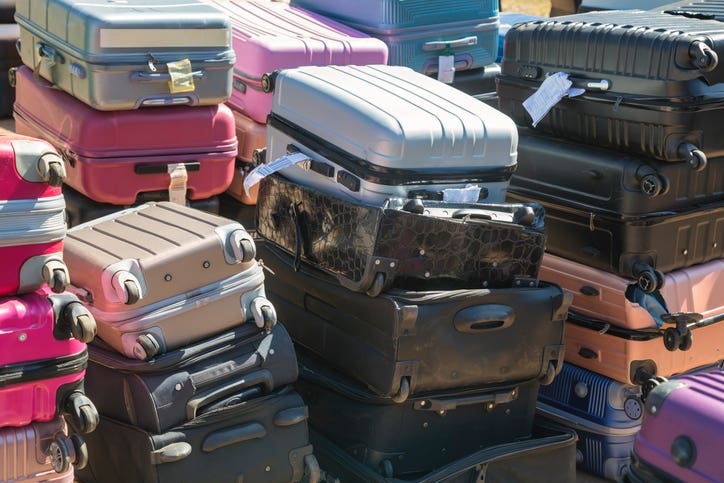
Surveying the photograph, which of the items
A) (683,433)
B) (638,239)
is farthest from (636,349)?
(683,433)

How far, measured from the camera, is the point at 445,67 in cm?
579

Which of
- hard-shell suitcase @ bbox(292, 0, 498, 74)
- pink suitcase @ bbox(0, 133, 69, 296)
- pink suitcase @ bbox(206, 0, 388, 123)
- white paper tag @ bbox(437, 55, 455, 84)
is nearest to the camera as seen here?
pink suitcase @ bbox(0, 133, 69, 296)

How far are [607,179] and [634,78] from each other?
0.41 m

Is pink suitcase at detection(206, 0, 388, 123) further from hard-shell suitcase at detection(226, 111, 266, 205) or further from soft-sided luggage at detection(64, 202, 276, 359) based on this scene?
soft-sided luggage at detection(64, 202, 276, 359)

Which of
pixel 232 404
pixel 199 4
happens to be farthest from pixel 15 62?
pixel 232 404

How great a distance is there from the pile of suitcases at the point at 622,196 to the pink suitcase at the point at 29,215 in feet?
7.21

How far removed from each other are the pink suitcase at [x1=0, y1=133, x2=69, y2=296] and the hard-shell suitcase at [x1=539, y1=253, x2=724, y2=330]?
2.26 m

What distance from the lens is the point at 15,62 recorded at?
652 cm

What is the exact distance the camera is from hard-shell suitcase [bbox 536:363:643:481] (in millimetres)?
4582

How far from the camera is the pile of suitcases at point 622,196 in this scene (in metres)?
4.29

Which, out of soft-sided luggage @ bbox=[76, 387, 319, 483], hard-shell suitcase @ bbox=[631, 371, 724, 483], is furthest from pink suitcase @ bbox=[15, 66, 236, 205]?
hard-shell suitcase @ bbox=[631, 371, 724, 483]

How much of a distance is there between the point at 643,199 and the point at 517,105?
0.81m

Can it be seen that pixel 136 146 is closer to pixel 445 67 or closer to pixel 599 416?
pixel 445 67

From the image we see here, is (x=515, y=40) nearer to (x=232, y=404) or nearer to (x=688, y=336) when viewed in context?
(x=688, y=336)
